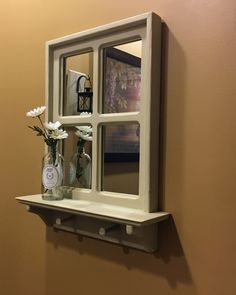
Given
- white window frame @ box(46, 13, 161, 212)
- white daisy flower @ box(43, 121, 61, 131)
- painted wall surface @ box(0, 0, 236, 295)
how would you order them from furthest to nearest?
1. white daisy flower @ box(43, 121, 61, 131)
2. white window frame @ box(46, 13, 161, 212)
3. painted wall surface @ box(0, 0, 236, 295)

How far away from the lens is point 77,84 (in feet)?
4.15

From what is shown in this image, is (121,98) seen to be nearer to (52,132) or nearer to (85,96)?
(85,96)

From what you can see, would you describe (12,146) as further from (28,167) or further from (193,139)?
(193,139)

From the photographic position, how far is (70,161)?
1.29 metres

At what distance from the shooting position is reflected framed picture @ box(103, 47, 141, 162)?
3.52ft

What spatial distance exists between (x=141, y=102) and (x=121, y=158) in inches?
8.0

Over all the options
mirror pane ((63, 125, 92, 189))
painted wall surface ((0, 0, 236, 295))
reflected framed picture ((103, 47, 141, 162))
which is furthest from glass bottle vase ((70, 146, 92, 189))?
painted wall surface ((0, 0, 236, 295))

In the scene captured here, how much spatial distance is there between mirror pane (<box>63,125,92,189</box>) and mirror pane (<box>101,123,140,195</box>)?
0.08 m

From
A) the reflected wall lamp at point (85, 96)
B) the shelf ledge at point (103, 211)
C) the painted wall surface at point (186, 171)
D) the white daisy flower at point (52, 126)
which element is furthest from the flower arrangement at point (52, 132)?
the painted wall surface at point (186, 171)

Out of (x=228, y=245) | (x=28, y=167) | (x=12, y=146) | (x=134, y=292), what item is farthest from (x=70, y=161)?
(x=228, y=245)

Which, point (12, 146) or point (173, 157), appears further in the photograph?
point (12, 146)

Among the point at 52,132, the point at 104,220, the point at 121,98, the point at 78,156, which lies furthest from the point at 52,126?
the point at 104,220

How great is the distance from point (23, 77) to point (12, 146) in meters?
0.31

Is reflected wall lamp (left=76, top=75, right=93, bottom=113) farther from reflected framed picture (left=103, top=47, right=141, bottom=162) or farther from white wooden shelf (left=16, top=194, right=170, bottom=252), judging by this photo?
white wooden shelf (left=16, top=194, right=170, bottom=252)
